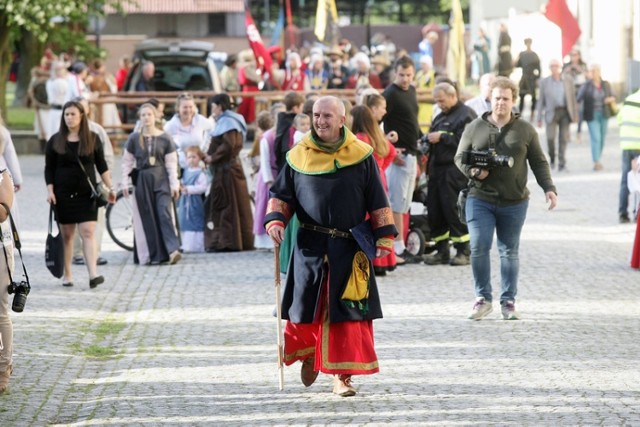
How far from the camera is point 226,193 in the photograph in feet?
54.8

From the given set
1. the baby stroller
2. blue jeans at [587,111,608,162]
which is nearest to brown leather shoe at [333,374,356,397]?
the baby stroller

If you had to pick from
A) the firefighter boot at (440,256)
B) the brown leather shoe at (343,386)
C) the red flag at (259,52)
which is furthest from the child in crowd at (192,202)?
the red flag at (259,52)

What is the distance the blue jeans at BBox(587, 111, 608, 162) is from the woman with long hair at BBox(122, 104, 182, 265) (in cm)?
1124

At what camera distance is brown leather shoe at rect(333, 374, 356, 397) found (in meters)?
8.71

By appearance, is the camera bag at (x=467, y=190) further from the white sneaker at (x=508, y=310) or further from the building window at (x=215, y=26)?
the building window at (x=215, y=26)

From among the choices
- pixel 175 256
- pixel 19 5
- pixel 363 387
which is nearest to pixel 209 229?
pixel 175 256

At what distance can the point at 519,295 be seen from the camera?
41.9 feet

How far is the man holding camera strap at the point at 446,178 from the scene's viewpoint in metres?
14.5

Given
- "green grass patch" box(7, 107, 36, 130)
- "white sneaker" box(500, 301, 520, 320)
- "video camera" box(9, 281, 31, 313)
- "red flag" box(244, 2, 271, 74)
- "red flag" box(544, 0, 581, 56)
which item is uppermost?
"red flag" box(544, 0, 581, 56)

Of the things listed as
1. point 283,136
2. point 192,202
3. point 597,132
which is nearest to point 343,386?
point 283,136

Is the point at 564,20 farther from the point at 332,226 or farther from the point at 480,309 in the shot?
the point at 332,226

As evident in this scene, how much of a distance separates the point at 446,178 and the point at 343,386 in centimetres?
621

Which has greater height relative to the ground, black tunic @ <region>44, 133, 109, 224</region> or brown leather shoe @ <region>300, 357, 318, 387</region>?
black tunic @ <region>44, 133, 109, 224</region>

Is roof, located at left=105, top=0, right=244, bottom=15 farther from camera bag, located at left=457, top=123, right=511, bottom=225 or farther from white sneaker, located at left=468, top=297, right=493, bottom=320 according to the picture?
white sneaker, located at left=468, top=297, right=493, bottom=320
